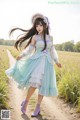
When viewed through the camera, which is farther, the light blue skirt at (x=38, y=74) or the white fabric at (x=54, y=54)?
the white fabric at (x=54, y=54)

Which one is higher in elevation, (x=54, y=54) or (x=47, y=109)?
(x=54, y=54)

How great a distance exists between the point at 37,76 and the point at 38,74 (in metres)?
0.03

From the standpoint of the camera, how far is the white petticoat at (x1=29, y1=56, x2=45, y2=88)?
4.09 m

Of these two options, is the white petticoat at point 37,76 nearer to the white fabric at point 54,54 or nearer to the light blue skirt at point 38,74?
the light blue skirt at point 38,74

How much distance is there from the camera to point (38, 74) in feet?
13.5

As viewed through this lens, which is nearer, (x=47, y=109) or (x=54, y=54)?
(x=54, y=54)

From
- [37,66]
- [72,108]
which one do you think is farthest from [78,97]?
[37,66]

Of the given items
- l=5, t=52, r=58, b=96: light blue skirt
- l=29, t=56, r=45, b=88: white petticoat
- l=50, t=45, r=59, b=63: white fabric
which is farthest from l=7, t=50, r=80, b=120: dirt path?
l=50, t=45, r=59, b=63: white fabric

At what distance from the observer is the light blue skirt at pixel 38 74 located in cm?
412

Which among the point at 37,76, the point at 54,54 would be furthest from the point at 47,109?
the point at 54,54

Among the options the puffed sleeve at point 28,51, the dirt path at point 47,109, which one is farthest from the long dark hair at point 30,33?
the dirt path at point 47,109

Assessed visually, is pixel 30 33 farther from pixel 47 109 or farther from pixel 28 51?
pixel 47 109

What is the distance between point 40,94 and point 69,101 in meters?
0.96

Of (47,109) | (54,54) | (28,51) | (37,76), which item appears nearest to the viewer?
(37,76)
